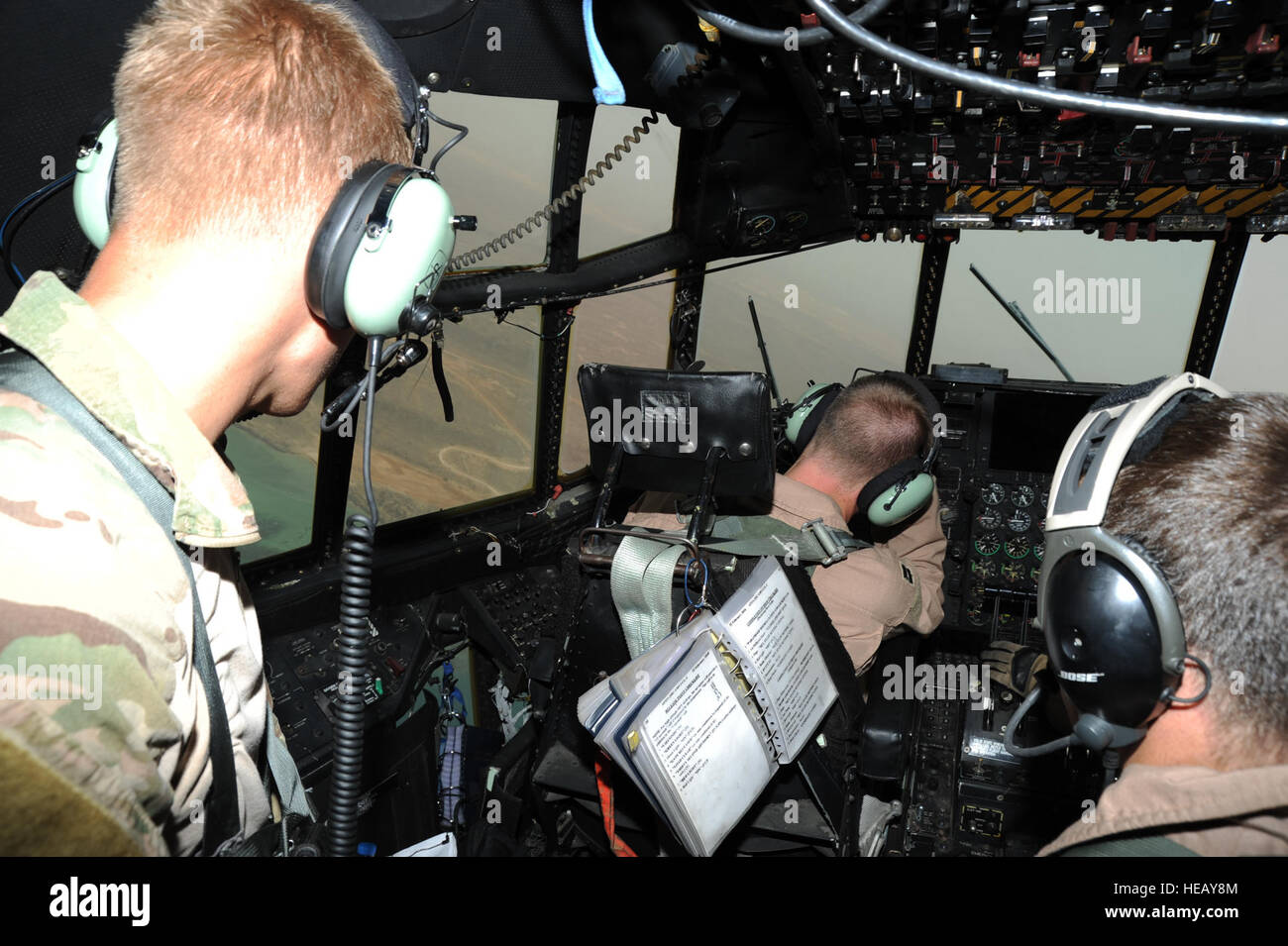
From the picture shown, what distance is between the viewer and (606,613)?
1.86m

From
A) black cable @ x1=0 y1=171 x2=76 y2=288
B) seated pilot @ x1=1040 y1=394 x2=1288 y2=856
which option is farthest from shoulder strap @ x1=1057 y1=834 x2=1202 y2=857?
black cable @ x1=0 y1=171 x2=76 y2=288

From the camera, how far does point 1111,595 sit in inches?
37.4

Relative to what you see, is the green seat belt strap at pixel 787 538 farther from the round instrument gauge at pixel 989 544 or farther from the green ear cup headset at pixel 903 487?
the round instrument gauge at pixel 989 544

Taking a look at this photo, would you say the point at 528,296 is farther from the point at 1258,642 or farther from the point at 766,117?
the point at 1258,642

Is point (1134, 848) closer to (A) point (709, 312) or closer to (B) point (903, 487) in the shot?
(B) point (903, 487)

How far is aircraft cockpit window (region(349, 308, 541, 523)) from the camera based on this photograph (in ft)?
11.2

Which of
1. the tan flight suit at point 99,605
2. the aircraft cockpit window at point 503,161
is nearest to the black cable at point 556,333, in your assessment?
the aircraft cockpit window at point 503,161

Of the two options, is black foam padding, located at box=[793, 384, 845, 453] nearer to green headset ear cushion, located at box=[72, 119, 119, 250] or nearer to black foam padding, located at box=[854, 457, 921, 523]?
black foam padding, located at box=[854, 457, 921, 523]

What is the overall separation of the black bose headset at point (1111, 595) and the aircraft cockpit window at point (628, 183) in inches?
83.3

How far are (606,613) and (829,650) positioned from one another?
486 millimetres

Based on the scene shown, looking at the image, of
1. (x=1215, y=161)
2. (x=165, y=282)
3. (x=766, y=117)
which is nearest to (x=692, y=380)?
(x=165, y=282)

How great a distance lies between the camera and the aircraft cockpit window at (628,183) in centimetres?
288

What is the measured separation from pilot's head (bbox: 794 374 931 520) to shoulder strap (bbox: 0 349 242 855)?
199cm
